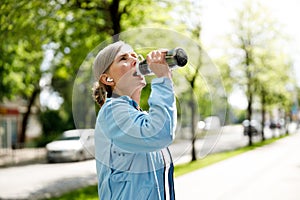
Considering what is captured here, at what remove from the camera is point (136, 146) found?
5.24ft

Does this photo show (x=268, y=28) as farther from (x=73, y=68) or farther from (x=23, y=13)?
(x=23, y=13)

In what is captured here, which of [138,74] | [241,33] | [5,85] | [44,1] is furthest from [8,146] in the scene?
[138,74]

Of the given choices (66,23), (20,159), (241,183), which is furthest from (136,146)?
(20,159)

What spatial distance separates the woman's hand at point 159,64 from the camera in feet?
4.95

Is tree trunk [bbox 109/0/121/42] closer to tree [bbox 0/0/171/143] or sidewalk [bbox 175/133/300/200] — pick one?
tree [bbox 0/0/171/143]

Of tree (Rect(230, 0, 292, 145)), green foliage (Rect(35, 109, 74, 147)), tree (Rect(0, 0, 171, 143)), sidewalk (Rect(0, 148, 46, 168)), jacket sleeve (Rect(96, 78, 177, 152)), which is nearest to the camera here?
jacket sleeve (Rect(96, 78, 177, 152))

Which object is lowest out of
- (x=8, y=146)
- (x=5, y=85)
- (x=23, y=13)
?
(x=8, y=146)

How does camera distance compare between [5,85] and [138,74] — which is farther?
[5,85]

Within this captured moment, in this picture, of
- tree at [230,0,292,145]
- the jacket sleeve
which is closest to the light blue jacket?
the jacket sleeve

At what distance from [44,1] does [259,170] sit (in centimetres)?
683

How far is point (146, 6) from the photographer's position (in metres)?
11.0

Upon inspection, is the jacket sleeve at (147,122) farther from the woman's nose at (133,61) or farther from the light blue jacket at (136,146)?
the woman's nose at (133,61)

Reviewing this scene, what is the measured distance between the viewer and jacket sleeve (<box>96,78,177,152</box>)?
1.50 meters

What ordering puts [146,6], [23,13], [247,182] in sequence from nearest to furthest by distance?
[23,13] → [247,182] → [146,6]
